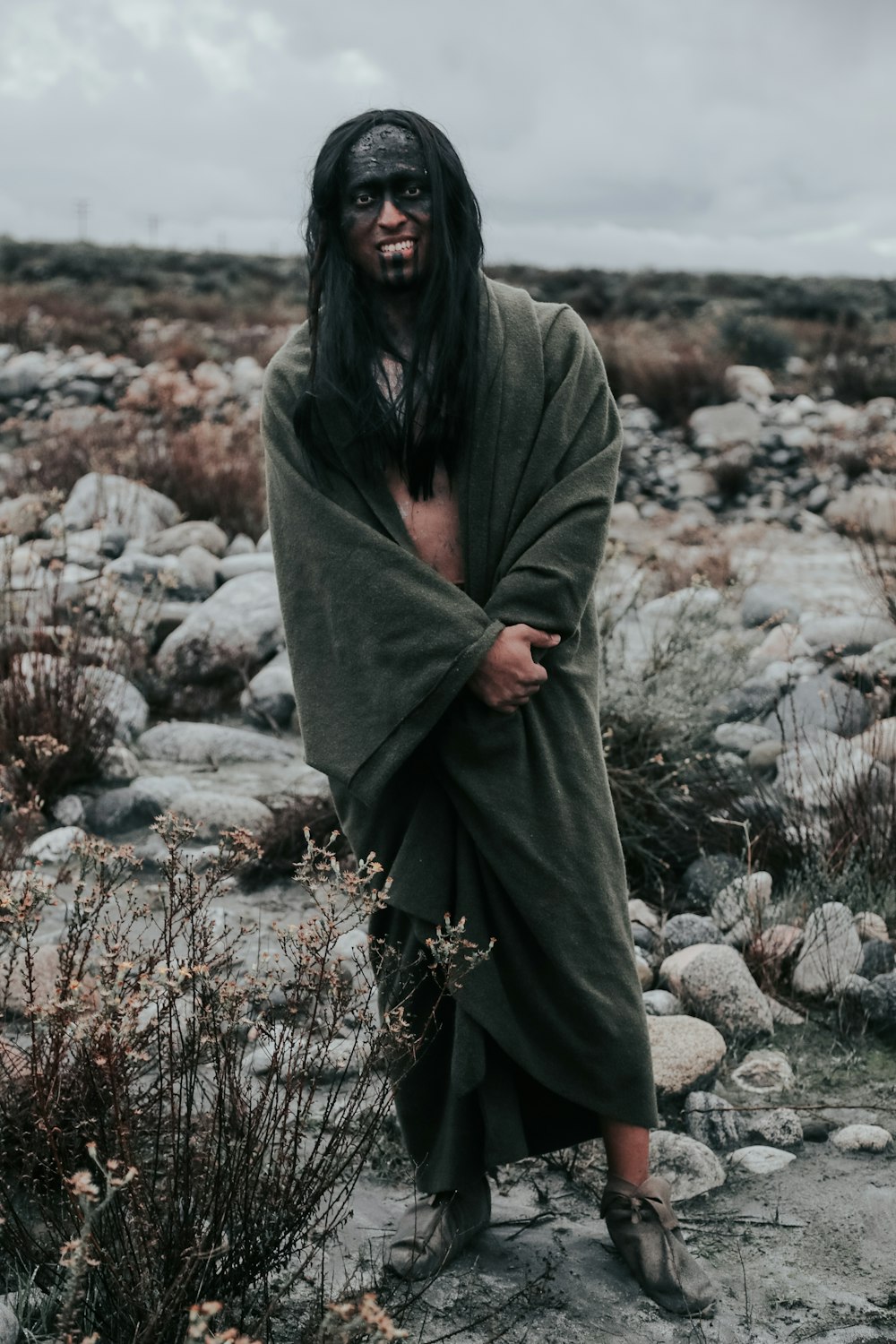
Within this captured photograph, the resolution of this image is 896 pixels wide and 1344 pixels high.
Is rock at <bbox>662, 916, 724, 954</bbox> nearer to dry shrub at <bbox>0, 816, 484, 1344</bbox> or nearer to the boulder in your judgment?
the boulder

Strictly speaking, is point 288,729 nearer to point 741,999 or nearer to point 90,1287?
point 741,999

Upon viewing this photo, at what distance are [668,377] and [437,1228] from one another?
12.2m

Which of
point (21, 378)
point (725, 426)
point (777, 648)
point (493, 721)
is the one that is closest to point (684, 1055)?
point (493, 721)

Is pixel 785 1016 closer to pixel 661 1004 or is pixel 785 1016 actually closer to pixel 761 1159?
pixel 661 1004

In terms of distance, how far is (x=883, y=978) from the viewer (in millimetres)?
3385

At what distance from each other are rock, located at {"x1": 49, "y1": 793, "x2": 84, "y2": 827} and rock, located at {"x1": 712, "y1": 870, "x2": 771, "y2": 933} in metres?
2.30

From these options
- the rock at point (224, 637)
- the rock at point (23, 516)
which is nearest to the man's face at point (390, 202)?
the rock at point (224, 637)

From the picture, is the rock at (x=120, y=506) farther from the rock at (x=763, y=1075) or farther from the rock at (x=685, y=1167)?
the rock at (x=685, y=1167)

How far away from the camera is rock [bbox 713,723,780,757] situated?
16.0 feet

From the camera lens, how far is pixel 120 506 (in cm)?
786

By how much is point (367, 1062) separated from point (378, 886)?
549 millimetres

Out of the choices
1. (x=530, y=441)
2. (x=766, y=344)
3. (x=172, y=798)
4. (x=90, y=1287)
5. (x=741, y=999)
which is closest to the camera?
(x=90, y=1287)

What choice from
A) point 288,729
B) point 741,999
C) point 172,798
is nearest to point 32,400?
point 288,729

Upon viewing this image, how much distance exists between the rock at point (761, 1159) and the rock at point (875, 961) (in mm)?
768
